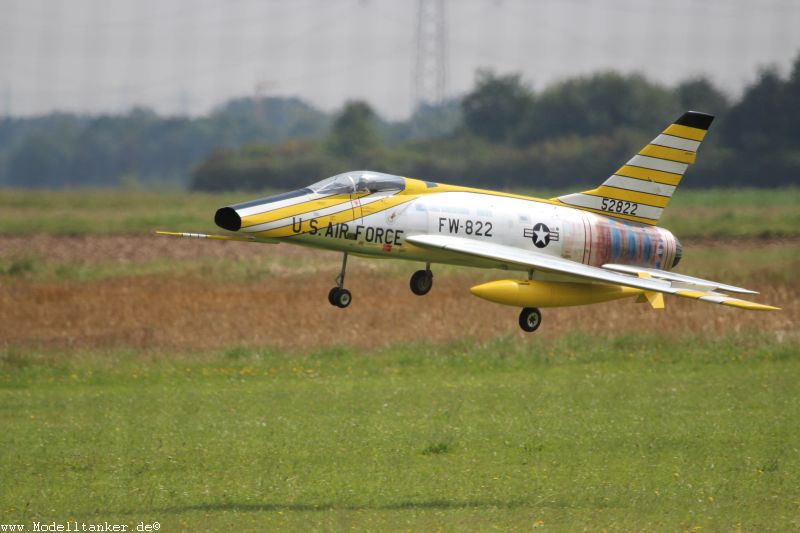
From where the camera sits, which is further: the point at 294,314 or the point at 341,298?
the point at 294,314

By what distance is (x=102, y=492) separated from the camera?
1039 inches

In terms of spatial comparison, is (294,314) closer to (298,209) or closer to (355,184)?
(355,184)

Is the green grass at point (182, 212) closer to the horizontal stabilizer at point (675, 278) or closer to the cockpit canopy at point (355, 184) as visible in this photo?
the horizontal stabilizer at point (675, 278)

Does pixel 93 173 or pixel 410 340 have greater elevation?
pixel 93 173

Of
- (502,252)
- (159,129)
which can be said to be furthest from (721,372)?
(159,129)

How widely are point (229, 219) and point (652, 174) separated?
794cm

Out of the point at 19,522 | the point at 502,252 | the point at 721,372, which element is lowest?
the point at 19,522

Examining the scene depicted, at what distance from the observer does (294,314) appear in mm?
45406

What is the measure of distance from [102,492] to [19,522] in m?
2.74

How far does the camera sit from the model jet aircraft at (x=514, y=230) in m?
19.2

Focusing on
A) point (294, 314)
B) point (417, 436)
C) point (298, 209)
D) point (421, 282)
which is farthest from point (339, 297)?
point (294, 314)

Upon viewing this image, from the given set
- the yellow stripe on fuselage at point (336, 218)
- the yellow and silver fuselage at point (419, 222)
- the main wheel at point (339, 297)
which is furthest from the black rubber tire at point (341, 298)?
the yellow stripe on fuselage at point (336, 218)

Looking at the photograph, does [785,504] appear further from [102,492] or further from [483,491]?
[102,492]

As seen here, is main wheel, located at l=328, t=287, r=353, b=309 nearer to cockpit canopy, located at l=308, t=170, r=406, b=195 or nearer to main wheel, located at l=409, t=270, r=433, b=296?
main wheel, located at l=409, t=270, r=433, b=296
